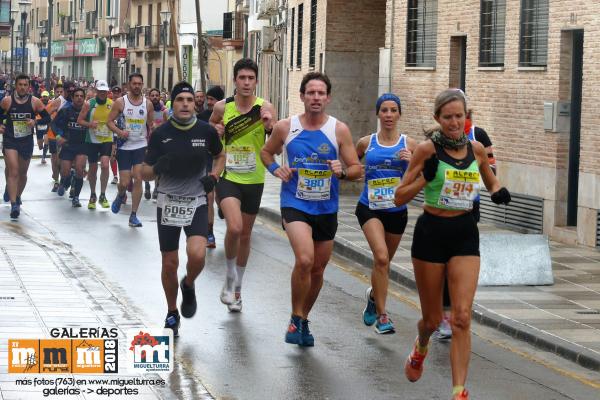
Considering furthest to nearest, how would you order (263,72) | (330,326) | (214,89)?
(263,72) < (214,89) < (330,326)

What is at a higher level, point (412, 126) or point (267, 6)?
point (267, 6)

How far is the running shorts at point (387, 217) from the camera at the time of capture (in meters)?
11.5

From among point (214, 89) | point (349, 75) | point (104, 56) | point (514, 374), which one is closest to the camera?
point (514, 374)

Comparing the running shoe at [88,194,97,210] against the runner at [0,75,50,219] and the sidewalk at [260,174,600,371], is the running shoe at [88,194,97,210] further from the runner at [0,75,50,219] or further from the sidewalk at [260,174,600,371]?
the sidewalk at [260,174,600,371]

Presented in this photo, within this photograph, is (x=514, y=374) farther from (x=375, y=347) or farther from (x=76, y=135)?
(x=76, y=135)

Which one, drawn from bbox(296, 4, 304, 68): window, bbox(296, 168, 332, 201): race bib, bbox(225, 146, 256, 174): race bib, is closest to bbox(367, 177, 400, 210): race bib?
bbox(296, 168, 332, 201): race bib

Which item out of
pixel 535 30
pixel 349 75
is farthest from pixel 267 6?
pixel 535 30

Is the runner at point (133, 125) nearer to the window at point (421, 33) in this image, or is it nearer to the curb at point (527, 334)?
the curb at point (527, 334)

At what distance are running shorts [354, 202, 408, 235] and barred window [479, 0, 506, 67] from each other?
34.1 ft

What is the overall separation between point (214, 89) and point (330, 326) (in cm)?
495

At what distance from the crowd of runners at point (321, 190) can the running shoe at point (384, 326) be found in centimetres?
1

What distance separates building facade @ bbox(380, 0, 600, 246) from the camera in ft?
60.5

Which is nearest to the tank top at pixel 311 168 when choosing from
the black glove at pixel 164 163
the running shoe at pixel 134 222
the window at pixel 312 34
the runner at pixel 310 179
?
the runner at pixel 310 179

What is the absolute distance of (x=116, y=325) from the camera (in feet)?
35.3
